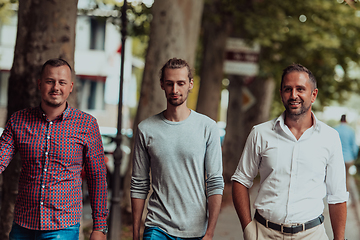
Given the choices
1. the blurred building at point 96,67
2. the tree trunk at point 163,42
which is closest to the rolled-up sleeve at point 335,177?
the tree trunk at point 163,42

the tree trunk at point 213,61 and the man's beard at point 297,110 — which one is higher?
the tree trunk at point 213,61

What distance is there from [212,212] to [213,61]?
35.2ft

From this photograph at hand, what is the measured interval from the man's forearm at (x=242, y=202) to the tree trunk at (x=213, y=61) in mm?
9937

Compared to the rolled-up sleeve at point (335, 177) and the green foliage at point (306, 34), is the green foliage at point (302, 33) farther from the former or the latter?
the rolled-up sleeve at point (335, 177)

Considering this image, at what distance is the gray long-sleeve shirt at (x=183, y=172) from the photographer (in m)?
3.78

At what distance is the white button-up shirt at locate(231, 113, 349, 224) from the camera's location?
3748 millimetres

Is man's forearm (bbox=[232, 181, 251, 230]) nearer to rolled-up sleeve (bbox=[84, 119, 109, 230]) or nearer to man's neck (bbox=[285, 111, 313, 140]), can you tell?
man's neck (bbox=[285, 111, 313, 140])

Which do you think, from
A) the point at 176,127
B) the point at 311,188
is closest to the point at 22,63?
the point at 176,127

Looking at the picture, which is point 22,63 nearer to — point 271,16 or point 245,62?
point 245,62

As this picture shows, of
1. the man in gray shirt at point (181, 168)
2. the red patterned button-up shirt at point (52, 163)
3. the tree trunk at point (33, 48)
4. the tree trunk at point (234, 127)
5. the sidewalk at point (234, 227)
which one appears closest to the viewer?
the red patterned button-up shirt at point (52, 163)

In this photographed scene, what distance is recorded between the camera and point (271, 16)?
48.6ft

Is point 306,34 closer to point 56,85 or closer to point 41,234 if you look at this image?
point 56,85

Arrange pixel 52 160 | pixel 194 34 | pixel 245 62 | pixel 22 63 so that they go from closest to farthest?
1. pixel 52 160
2. pixel 22 63
3. pixel 194 34
4. pixel 245 62

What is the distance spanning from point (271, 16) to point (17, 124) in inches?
476
